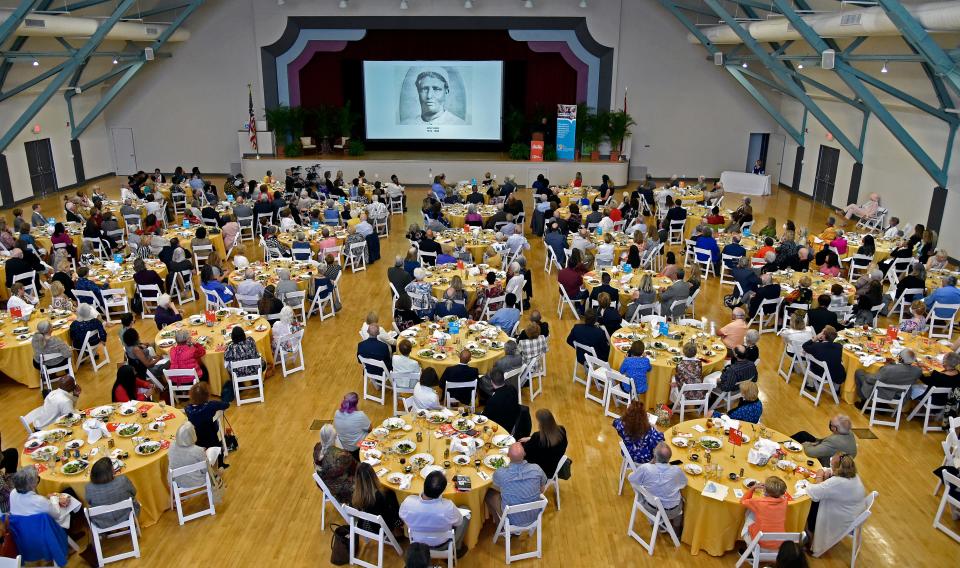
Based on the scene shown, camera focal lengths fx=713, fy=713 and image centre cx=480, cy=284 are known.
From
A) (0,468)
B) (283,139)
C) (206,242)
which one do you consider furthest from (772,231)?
(283,139)

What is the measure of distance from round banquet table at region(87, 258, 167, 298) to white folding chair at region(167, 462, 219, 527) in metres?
6.94

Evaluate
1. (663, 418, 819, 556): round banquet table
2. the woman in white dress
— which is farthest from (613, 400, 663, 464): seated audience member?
the woman in white dress

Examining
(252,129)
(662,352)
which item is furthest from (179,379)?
(252,129)

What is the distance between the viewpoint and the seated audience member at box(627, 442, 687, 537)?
7.94 m

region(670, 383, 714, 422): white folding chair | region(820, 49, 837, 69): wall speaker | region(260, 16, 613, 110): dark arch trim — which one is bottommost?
region(670, 383, 714, 422): white folding chair

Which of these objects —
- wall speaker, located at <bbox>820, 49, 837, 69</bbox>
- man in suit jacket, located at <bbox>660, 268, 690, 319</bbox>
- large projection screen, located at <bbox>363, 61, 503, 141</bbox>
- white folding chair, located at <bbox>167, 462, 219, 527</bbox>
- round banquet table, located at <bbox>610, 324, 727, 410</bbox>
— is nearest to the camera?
white folding chair, located at <bbox>167, 462, 219, 527</bbox>

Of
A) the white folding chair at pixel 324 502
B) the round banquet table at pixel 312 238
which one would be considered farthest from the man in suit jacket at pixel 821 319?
the round banquet table at pixel 312 238

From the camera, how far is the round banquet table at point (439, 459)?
26.0 feet

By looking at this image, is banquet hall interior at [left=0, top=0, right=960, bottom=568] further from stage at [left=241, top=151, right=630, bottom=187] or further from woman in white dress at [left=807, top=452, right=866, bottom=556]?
stage at [left=241, top=151, right=630, bottom=187]

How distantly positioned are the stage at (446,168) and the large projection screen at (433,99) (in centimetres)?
216

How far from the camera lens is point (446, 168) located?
2980cm

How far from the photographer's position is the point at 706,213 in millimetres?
20984

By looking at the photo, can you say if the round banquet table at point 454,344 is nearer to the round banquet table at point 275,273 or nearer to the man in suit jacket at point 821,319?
the round banquet table at point 275,273

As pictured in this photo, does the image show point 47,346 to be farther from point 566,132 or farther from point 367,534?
point 566,132
